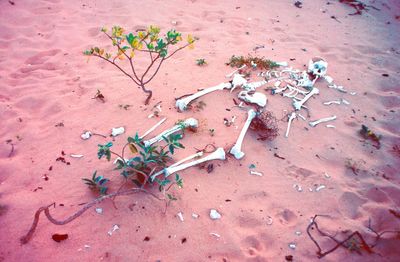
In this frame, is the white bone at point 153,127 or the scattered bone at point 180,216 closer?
the scattered bone at point 180,216

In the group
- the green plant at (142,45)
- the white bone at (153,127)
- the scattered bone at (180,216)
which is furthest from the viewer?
the white bone at (153,127)

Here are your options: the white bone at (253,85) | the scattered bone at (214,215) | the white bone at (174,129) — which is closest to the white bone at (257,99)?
the white bone at (253,85)

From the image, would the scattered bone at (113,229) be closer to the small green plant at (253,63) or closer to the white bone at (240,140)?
the white bone at (240,140)

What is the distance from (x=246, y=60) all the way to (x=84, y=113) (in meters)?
2.35

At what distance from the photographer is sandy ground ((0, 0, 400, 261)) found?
7.23 feet

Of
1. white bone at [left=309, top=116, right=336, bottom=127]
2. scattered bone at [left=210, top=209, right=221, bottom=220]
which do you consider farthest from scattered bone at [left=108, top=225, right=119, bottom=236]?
white bone at [left=309, top=116, right=336, bottom=127]

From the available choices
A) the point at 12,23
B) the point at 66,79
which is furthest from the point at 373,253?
the point at 12,23

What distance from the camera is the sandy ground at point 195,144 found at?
220cm

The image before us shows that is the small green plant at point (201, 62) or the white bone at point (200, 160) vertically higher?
the small green plant at point (201, 62)

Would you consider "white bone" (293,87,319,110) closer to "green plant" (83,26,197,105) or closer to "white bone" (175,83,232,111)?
"white bone" (175,83,232,111)

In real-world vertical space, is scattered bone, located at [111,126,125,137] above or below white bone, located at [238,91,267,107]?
below

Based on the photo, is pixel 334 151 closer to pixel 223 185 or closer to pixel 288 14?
pixel 223 185

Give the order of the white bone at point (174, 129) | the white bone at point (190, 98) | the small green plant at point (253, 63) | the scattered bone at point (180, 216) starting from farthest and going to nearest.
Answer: the small green plant at point (253, 63)
the white bone at point (190, 98)
the white bone at point (174, 129)
the scattered bone at point (180, 216)

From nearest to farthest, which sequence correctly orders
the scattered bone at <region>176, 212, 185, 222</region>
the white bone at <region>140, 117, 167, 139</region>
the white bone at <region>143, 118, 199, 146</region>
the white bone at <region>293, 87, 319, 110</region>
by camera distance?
the scattered bone at <region>176, 212, 185, 222</region>
the white bone at <region>143, 118, 199, 146</region>
the white bone at <region>140, 117, 167, 139</region>
the white bone at <region>293, 87, 319, 110</region>
